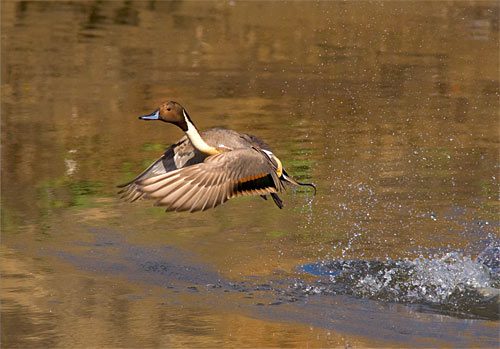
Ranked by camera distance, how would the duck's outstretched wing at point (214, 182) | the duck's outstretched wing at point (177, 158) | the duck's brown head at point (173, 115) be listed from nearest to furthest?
the duck's outstretched wing at point (214, 182), the duck's brown head at point (173, 115), the duck's outstretched wing at point (177, 158)

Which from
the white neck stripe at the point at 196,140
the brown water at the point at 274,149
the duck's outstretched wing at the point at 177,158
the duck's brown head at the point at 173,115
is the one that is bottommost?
the brown water at the point at 274,149

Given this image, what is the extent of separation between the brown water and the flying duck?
Result: 0.60 meters

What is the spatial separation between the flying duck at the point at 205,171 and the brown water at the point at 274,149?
60 cm

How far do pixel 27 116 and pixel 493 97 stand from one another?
455 centimetres

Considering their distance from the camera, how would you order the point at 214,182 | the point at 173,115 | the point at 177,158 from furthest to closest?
the point at 177,158 → the point at 173,115 → the point at 214,182

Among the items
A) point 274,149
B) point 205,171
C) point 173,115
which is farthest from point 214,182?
point 274,149

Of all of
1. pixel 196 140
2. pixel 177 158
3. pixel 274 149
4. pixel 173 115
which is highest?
pixel 173 115

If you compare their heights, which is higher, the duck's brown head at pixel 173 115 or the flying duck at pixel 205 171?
the duck's brown head at pixel 173 115

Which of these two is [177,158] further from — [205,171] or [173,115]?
[205,171]

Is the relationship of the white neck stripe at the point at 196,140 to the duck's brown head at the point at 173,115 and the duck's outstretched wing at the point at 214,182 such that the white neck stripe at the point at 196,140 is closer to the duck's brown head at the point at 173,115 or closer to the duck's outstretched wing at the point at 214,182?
the duck's brown head at the point at 173,115

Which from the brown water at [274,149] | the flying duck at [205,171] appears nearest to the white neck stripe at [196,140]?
the flying duck at [205,171]

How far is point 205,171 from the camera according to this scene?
285 inches

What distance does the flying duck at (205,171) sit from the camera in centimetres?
710

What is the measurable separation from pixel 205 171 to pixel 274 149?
3274 mm
